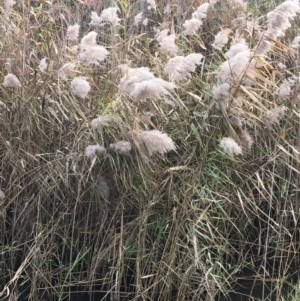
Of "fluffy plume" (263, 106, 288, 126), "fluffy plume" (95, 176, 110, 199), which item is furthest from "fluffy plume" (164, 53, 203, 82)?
"fluffy plume" (95, 176, 110, 199)

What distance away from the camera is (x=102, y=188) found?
2623mm

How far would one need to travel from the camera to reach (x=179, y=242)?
2598 millimetres

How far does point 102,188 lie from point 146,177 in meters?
0.20

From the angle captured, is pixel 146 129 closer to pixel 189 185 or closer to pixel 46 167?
pixel 189 185

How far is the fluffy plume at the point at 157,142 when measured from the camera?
2.39m

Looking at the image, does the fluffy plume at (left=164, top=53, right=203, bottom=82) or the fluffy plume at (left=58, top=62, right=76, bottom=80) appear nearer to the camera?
the fluffy plume at (left=164, top=53, right=203, bottom=82)

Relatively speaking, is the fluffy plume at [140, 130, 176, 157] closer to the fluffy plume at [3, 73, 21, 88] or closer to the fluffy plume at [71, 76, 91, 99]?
the fluffy plume at [71, 76, 91, 99]

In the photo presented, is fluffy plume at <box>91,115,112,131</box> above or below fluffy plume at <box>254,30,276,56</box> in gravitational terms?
below

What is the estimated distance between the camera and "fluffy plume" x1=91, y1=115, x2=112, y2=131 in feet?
8.46

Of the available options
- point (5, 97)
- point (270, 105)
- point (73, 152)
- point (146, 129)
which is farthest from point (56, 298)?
point (270, 105)

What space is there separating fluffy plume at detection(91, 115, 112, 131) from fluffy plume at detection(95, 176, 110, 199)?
23cm

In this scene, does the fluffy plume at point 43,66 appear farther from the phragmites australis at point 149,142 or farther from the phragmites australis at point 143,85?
the phragmites australis at point 149,142

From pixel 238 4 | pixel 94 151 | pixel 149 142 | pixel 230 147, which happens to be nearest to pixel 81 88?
pixel 94 151

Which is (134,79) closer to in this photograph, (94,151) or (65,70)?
(94,151)
